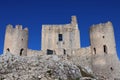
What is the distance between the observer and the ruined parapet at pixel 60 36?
152 ft

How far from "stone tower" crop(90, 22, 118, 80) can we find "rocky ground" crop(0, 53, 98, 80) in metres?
10.9

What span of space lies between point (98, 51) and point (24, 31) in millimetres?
14601

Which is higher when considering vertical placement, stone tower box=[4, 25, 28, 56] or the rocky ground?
stone tower box=[4, 25, 28, 56]

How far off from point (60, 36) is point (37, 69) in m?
23.1

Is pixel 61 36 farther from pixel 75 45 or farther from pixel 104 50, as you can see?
pixel 104 50

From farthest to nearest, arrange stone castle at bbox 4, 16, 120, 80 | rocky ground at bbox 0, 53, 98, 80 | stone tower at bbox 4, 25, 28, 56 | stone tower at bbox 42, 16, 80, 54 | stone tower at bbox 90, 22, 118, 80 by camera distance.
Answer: stone tower at bbox 42, 16, 80, 54
stone tower at bbox 4, 25, 28, 56
stone castle at bbox 4, 16, 120, 80
stone tower at bbox 90, 22, 118, 80
rocky ground at bbox 0, 53, 98, 80

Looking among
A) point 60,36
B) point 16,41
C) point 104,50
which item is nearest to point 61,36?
point 60,36

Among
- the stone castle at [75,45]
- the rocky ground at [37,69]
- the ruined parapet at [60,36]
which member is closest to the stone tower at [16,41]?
the stone castle at [75,45]

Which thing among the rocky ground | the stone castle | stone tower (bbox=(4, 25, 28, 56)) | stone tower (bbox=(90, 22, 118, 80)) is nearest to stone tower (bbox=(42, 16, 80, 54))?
the stone castle

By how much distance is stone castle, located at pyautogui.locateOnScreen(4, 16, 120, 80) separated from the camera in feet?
125

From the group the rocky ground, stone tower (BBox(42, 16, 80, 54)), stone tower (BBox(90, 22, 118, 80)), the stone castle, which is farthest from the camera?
stone tower (BBox(42, 16, 80, 54))

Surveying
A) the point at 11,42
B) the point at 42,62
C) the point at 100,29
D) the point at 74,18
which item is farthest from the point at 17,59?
the point at 74,18

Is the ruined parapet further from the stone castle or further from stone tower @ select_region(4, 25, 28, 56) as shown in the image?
stone tower @ select_region(4, 25, 28, 56)

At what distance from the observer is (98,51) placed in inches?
1564
